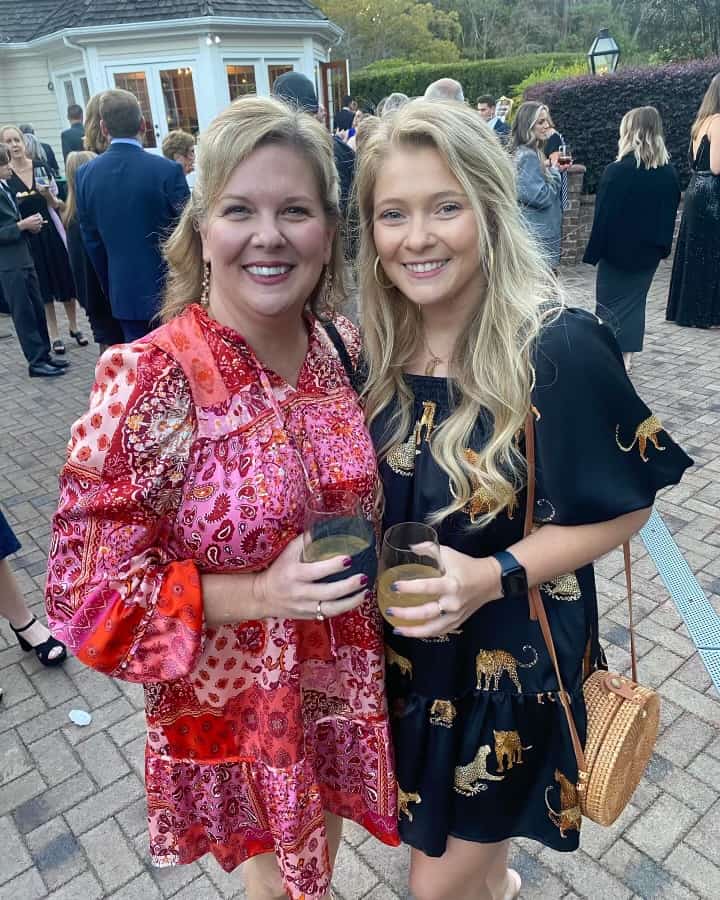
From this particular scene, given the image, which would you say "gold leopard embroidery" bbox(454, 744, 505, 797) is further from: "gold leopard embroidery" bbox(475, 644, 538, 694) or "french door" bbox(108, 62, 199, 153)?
"french door" bbox(108, 62, 199, 153)

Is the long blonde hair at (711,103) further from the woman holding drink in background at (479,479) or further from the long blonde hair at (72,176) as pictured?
the woman holding drink in background at (479,479)

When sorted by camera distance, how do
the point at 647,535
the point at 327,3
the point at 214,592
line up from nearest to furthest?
the point at 214,592 < the point at 647,535 < the point at 327,3

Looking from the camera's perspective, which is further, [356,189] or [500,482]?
[356,189]

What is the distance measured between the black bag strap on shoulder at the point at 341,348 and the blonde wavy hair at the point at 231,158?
0.27 metres

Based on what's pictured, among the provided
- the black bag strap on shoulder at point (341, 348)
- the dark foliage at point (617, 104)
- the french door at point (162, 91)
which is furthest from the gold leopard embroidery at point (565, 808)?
the french door at point (162, 91)

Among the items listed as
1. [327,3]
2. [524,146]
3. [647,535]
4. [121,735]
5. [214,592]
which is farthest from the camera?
[327,3]

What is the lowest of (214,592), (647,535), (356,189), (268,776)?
(647,535)

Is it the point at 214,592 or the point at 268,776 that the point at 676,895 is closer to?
the point at 268,776

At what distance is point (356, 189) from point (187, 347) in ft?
2.21

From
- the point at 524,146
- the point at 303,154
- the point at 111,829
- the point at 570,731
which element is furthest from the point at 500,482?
the point at 524,146

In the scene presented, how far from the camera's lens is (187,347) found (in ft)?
5.08

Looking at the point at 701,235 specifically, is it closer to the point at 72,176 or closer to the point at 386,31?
the point at 72,176

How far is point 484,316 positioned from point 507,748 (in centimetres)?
109

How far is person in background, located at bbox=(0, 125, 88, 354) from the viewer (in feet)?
24.4
